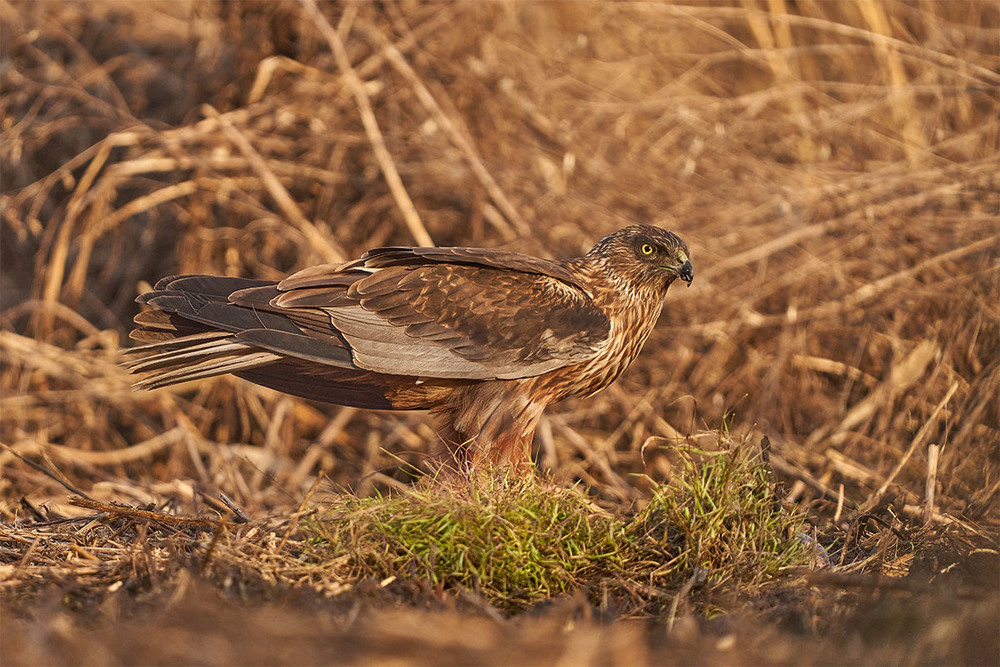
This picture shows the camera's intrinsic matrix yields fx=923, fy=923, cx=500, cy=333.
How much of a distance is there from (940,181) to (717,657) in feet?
14.2

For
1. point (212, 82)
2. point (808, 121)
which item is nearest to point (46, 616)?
point (212, 82)

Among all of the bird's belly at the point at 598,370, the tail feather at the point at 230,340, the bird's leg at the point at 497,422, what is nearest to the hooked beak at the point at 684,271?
the bird's belly at the point at 598,370

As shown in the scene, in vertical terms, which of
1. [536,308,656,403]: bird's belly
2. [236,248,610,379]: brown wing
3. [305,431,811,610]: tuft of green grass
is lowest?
[305,431,811,610]: tuft of green grass

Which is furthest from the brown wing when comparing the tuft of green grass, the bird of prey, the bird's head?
the tuft of green grass

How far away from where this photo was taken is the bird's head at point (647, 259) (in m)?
3.54

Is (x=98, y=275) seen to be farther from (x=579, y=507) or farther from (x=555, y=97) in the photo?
(x=579, y=507)

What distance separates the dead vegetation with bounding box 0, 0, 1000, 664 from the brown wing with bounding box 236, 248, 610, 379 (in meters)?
0.81

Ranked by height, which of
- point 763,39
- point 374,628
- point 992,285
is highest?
point 763,39

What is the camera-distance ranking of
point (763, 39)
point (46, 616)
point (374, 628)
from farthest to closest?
point (763, 39) < point (46, 616) < point (374, 628)

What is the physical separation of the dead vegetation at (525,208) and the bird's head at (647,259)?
789mm

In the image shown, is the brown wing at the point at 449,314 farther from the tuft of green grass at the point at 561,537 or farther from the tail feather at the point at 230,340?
the tuft of green grass at the point at 561,537

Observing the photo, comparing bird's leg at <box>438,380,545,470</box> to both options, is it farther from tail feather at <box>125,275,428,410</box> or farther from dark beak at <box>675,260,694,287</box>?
dark beak at <box>675,260,694,287</box>

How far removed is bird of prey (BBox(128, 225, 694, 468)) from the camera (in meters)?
3.24

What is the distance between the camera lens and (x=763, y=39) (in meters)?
7.10
